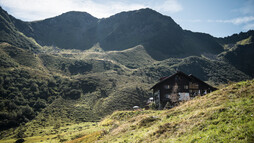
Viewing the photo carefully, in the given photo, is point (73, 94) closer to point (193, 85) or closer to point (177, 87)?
point (177, 87)

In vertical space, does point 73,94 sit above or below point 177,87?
below

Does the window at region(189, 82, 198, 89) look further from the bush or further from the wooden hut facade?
the bush

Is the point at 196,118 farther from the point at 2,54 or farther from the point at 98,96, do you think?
the point at 2,54

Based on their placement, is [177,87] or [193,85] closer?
[177,87]

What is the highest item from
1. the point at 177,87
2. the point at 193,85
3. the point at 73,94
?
the point at 193,85

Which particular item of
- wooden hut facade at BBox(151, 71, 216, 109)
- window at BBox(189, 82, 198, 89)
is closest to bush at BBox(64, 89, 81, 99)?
wooden hut facade at BBox(151, 71, 216, 109)

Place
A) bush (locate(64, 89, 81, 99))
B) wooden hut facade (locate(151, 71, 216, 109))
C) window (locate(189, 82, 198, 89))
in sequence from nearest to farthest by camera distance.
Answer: wooden hut facade (locate(151, 71, 216, 109))
window (locate(189, 82, 198, 89))
bush (locate(64, 89, 81, 99))

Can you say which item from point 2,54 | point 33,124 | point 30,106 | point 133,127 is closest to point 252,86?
point 133,127

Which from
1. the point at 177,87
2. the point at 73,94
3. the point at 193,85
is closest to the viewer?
the point at 177,87

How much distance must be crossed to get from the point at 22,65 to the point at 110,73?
86052mm

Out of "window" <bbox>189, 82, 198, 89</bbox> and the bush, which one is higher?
"window" <bbox>189, 82, 198, 89</bbox>

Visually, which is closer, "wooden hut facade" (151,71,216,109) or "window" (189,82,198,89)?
"wooden hut facade" (151,71,216,109)

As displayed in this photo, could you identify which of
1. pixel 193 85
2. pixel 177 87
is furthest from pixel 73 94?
pixel 193 85

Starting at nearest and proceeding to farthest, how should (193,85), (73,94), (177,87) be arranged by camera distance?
1. (177,87)
2. (193,85)
3. (73,94)
